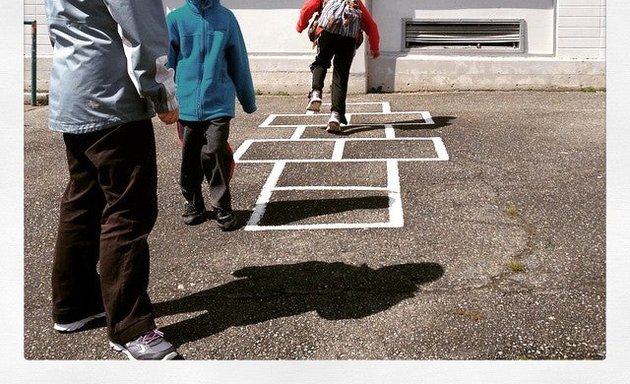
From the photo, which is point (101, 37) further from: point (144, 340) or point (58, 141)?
point (58, 141)

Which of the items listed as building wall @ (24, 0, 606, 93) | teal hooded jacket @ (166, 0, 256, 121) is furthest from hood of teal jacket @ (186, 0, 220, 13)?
building wall @ (24, 0, 606, 93)

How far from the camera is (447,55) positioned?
879 cm

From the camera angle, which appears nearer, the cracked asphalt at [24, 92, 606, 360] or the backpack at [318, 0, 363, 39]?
the cracked asphalt at [24, 92, 606, 360]

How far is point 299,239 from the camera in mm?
3738

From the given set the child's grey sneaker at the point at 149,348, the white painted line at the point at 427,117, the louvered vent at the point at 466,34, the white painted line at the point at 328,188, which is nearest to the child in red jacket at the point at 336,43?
the white painted line at the point at 427,117

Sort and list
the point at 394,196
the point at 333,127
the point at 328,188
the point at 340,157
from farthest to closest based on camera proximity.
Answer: the point at 333,127
the point at 340,157
the point at 328,188
the point at 394,196

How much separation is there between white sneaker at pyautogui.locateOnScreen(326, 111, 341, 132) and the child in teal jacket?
212 cm

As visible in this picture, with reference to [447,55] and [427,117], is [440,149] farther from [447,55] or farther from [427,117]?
[447,55]

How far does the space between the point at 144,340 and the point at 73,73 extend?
2.93 feet

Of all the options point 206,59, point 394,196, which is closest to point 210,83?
point 206,59

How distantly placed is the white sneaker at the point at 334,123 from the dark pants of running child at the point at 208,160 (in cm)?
209

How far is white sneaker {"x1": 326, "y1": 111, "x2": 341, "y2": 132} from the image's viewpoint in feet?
20.3

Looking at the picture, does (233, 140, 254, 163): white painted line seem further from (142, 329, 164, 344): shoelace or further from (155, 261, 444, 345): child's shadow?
(142, 329, 164, 344): shoelace

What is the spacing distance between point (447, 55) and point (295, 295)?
6097 millimetres
